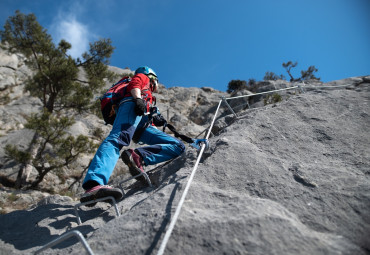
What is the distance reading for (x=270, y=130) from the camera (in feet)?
9.81

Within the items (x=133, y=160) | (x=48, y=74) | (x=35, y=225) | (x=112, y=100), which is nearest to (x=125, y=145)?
(x=133, y=160)

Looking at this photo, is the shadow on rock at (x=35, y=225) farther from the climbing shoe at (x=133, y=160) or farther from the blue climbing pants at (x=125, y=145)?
the climbing shoe at (x=133, y=160)

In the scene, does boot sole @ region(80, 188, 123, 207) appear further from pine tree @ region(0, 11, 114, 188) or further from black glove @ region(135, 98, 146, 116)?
pine tree @ region(0, 11, 114, 188)

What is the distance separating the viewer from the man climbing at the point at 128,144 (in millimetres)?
2369

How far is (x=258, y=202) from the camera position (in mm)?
1696

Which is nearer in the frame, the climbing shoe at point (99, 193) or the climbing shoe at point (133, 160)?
the climbing shoe at point (99, 193)


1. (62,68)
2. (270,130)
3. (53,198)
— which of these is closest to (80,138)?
(62,68)

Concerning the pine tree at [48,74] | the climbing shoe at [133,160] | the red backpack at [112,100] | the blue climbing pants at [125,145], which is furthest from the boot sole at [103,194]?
the pine tree at [48,74]

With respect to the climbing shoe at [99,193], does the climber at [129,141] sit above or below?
above

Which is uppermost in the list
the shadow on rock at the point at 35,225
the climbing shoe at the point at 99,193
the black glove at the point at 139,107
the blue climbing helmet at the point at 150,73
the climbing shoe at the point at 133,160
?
the blue climbing helmet at the point at 150,73

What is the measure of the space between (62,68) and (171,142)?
8.21 meters

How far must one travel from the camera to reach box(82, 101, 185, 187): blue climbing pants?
2.46 m

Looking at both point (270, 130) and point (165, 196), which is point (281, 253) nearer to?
point (165, 196)

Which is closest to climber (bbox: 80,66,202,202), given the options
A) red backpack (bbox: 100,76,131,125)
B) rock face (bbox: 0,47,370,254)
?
red backpack (bbox: 100,76,131,125)
